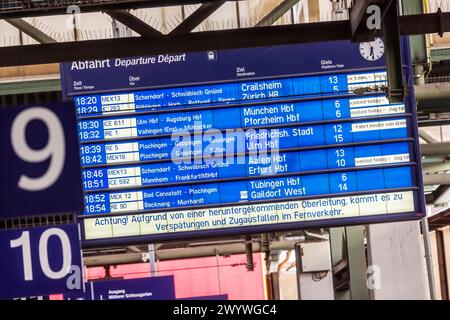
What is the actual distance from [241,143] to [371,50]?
164cm

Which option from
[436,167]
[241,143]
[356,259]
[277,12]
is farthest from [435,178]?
[241,143]

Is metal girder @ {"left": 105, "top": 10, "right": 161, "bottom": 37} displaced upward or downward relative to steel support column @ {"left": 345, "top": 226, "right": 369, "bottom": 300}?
upward

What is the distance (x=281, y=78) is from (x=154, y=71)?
4.24 feet

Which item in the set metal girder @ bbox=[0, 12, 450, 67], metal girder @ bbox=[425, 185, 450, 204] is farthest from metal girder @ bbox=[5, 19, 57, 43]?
metal girder @ bbox=[425, 185, 450, 204]

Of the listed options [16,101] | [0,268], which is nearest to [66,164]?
[0,268]

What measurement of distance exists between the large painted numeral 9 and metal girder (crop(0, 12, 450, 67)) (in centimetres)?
241

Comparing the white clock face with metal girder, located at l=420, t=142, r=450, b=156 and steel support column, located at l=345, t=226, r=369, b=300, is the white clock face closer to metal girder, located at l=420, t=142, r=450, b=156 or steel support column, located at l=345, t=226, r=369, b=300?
steel support column, located at l=345, t=226, r=369, b=300

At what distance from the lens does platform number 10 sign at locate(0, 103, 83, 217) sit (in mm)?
7500

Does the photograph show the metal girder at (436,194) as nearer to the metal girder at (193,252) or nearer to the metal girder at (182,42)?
the metal girder at (193,252)

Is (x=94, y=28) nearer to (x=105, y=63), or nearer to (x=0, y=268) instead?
(x=105, y=63)

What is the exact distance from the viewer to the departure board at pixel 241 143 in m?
11.5

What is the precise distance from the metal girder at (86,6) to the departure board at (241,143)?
198 centimetres

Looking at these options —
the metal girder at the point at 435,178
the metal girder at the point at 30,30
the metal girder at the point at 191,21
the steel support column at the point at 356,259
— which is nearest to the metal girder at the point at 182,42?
the metal girder at the point at 191,21

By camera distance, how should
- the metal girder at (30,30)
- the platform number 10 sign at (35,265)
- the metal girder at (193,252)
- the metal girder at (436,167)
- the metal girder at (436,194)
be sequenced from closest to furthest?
the platform number 10 sign at (35,265) < the metal girder at (30,30) < the metal girder at (436,167) < the metal girder at (436,194) < the metal girder at (193,252)
